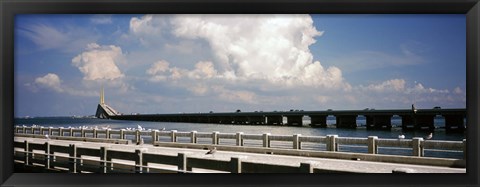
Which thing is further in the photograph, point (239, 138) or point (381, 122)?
point (381, 122)

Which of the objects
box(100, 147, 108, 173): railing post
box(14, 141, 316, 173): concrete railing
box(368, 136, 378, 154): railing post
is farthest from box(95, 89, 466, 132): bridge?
box(100, 147, 108, 173): railing post

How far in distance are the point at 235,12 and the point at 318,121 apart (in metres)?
67.5

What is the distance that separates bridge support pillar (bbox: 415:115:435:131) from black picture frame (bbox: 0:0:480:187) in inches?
2218

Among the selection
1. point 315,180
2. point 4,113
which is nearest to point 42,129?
point 4,113

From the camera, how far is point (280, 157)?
1522 centimetres

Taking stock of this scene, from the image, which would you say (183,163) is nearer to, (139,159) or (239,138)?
(139,159)

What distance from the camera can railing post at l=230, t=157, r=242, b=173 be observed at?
751 cm

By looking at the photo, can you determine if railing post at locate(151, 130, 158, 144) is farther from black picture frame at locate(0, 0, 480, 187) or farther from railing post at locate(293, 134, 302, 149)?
black picture frame at locate(0, 0, 480, 187)

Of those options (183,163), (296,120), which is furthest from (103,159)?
(296,120)

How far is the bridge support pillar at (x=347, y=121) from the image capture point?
71.6m

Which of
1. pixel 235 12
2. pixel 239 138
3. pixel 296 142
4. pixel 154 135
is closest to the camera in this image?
pixel 235 12

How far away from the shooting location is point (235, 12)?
6.99 metres

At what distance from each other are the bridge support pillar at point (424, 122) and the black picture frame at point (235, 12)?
56.3m

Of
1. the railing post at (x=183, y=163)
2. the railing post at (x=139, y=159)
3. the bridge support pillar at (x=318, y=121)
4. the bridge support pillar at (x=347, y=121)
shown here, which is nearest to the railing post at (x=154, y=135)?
the railing post at (x=139, y=159)
